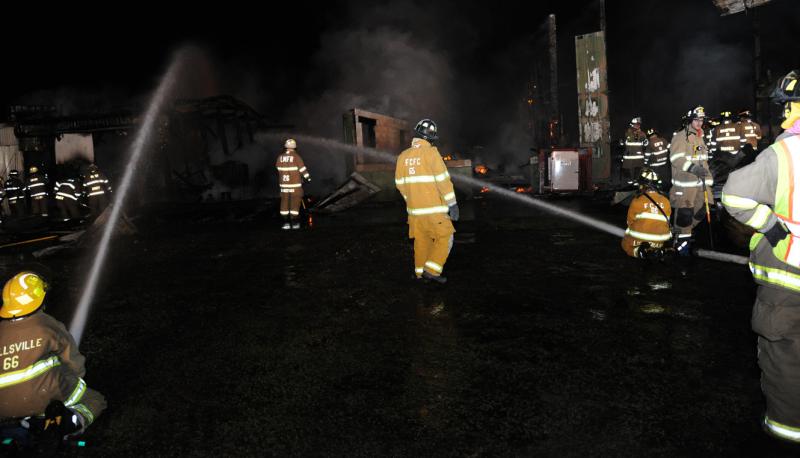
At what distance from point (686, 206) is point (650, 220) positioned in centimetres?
80

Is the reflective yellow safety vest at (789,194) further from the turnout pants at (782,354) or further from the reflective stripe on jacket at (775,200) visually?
the turnout pants at (782,354)

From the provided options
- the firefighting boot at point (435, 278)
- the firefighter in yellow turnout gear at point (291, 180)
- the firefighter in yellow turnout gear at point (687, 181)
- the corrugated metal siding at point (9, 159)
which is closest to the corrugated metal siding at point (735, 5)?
the firefighter in yellow turnout gear at point (687, 181)

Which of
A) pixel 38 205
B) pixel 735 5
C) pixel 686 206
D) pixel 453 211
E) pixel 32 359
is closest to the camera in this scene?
pixel 32 359

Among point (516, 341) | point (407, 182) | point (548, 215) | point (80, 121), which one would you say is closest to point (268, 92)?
point (80, 121)

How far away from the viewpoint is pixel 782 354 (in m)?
2.35

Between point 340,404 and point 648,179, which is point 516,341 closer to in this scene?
point 340,404

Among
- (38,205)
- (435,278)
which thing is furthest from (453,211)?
(38,205)

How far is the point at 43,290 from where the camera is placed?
2793mm

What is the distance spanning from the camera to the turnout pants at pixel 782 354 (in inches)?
91.7

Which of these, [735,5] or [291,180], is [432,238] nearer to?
[291,180]

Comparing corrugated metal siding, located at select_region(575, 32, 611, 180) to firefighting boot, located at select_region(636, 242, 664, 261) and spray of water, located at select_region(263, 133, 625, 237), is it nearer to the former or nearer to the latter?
spray of water, located at select_region(263, 133, 625, 237)

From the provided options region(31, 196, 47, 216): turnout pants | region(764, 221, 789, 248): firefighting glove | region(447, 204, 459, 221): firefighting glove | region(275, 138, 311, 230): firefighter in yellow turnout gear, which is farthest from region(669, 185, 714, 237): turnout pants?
→ region(31, 196, 47, 216): turnout pants

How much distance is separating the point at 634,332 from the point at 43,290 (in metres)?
3.81

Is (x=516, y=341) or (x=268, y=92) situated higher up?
(x=268, y=92)
